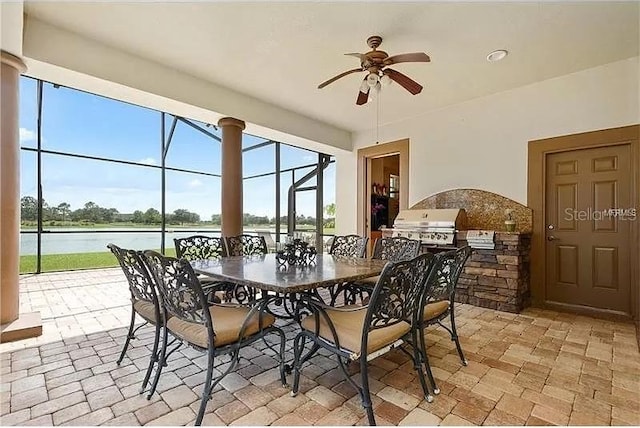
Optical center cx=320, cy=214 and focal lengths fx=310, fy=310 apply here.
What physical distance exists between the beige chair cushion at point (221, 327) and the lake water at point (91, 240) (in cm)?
430

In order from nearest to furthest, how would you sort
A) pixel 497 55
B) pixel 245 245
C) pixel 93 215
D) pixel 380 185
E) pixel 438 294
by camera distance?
pixel 438 294
pixel 497 55
pixel 245 245
pixel 380 185
pixel 93 215

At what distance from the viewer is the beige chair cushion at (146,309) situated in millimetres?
2143

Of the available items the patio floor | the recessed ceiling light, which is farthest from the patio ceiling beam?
the recessed ceiling light

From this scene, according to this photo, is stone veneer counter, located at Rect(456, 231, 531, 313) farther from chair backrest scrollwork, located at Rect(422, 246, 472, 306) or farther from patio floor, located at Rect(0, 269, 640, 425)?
chair backrest scrollwork, located at Rect(422, 246, 472, 306)

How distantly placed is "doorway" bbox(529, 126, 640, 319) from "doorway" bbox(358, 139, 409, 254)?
6.13 feet

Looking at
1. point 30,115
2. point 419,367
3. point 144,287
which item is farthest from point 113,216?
point 419,367

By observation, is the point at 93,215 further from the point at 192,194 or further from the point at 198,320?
the point at 198,320

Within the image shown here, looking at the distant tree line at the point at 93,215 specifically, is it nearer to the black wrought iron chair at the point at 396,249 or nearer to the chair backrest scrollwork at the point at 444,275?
the black wrought iron chair at the point at 396,249

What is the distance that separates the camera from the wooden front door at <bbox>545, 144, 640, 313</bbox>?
342cm

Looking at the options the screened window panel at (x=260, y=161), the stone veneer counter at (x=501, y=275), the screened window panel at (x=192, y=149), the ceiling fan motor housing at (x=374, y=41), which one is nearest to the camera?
the ceiling fan motor housing at (x=374, y=41)

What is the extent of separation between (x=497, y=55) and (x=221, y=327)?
361 centimetres

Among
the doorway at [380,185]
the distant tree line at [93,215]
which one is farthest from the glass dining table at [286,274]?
the distant tree line at [93,215]

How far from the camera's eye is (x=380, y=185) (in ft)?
21.7

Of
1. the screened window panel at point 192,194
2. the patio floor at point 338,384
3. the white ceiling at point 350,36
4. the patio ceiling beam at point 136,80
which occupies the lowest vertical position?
the patio floor at point 338,384
